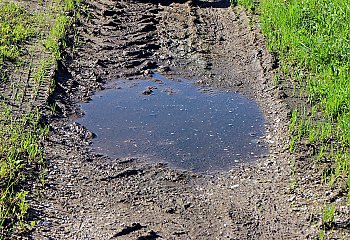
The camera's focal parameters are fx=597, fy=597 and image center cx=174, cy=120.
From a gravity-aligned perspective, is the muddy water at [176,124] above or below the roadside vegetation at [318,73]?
below

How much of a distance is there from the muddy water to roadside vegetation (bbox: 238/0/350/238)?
564 millimetres

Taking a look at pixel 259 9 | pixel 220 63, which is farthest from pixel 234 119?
pixel 259 9

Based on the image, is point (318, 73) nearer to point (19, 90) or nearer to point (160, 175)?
point (160, 175)

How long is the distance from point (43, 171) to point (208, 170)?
156 centimetres

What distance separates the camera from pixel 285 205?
5082 mm

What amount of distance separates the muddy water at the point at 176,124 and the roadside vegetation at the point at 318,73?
22.2 inches

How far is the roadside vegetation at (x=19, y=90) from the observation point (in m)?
4.81

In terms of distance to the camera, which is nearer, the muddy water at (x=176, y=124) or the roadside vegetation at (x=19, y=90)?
the roadside vegetation at (x=19, y=90)

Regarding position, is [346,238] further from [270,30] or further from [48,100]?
[270,30]

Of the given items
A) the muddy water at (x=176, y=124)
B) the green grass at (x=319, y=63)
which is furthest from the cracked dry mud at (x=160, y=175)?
the green grass at (x=319, y=63)

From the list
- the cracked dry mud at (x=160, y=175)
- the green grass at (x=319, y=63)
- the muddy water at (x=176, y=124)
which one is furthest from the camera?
the muddy water at (x=176, y=124)

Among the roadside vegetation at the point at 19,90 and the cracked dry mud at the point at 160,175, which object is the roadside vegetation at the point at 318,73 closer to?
the cracked dry mud at the point at 160,175

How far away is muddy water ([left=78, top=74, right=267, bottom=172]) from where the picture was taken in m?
6.06

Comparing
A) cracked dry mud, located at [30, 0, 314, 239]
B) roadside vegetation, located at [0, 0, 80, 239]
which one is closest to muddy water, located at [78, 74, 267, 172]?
cracked dry mud, located at [30, 0, 314, 239]
